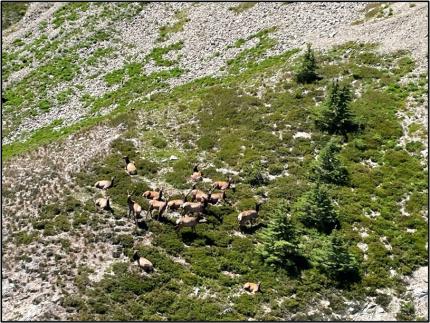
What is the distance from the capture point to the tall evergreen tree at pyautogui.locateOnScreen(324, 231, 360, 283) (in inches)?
1164

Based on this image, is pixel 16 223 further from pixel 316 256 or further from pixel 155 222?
pixel 316 256

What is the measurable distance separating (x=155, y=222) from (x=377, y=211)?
1273cm

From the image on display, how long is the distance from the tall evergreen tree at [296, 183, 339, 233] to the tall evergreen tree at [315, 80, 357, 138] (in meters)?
9.23

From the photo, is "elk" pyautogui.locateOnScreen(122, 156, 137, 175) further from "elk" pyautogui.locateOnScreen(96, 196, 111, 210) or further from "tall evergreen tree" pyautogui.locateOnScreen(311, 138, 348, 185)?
"tall evergreen tree" pyautogui.locateOnScreen(311, 138, 348, 185)

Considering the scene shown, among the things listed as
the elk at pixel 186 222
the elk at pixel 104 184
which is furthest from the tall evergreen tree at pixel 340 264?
the elk at pixel 104 184

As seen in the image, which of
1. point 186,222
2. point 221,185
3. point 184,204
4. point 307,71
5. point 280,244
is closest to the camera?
point 280,244

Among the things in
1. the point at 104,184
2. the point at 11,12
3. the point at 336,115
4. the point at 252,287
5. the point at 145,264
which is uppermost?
the point at 11,12

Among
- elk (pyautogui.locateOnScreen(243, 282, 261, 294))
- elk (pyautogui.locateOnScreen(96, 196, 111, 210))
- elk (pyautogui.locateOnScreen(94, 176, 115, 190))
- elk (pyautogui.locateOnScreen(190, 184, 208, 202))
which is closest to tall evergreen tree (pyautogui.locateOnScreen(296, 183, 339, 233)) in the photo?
elk (pyautogui.locateOnScreen(190, 184, 208, 202))

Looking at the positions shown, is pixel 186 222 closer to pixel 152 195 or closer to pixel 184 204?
pixel 184 204

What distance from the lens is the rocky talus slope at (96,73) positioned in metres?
29.2

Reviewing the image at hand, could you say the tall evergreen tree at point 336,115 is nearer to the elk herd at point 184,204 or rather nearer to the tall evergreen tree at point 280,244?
the elk herd at point 184,204

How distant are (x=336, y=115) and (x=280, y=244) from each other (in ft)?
48.1

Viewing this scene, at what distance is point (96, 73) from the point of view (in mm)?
58469

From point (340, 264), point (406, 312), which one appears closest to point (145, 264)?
point (340, 264)
